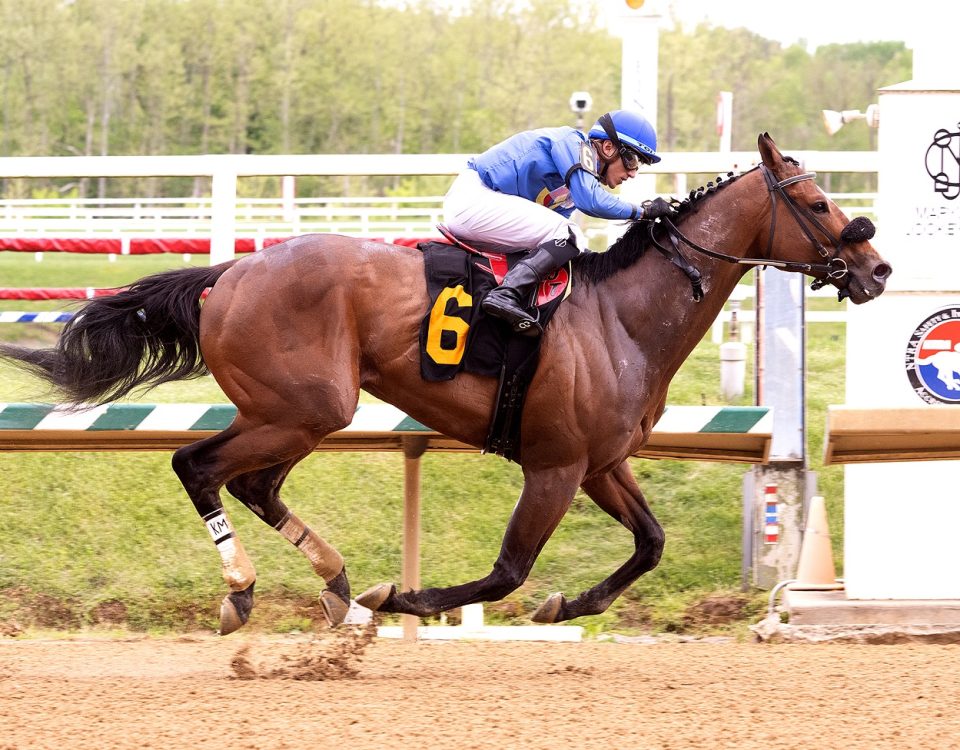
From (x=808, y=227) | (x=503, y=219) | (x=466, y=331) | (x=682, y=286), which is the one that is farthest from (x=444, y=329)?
(x=808, y=227)

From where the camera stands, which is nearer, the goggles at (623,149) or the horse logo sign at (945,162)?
the goggles at (623,149)

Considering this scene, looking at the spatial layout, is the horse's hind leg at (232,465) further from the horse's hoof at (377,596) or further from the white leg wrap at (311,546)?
the horse's hoof at (377,596)

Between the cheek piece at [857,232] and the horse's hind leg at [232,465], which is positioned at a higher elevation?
the cheek piece at [857,232]

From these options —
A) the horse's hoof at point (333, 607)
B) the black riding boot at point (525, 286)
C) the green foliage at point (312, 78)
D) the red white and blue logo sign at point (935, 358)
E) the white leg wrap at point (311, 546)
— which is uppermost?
the green foliage at point (312, 78)

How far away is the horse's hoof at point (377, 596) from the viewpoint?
15.6 ft

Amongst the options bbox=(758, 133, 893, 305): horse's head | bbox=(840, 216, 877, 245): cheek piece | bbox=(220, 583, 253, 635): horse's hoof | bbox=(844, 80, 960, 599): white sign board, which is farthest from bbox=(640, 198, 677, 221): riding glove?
bbox=(220, 583, 253, 635): horse's hoof

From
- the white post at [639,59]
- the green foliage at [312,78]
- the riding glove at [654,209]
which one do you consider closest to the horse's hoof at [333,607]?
the riding glove at [654,209]

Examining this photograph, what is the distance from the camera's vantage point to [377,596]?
4.75 m

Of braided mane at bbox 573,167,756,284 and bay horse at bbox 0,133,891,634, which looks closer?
bay horse at bbox 0,133,891,634

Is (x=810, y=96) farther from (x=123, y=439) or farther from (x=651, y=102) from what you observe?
(x=123, y=439)

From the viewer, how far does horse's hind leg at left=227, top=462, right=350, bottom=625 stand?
5.07m

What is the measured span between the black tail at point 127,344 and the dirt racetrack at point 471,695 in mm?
1119

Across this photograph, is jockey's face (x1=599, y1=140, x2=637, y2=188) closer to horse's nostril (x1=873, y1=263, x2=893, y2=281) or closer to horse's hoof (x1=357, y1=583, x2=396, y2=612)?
horse's nostril (x1=873, y1=263, x2=893, y2=281)

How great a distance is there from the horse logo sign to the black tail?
325cm
